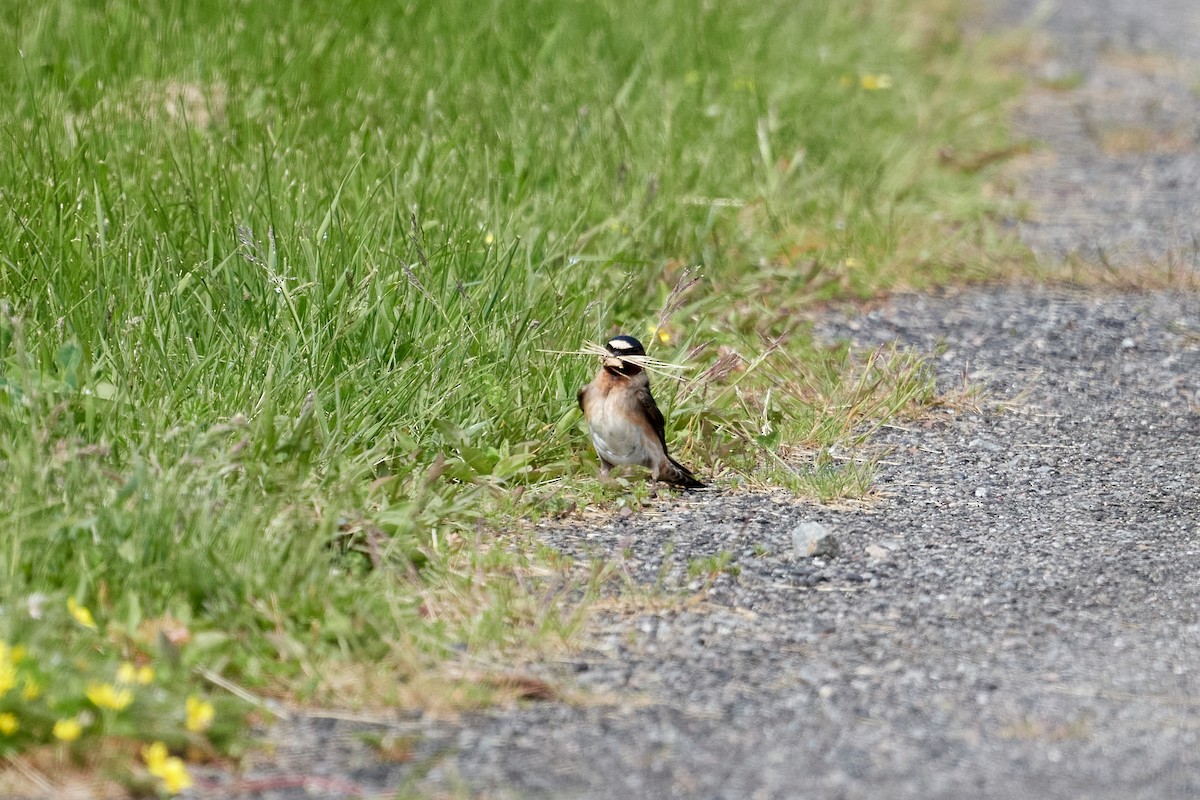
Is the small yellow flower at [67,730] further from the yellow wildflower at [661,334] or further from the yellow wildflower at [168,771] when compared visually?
the yellow wildflower at [661,334]

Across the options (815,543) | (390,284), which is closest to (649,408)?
(815,543)

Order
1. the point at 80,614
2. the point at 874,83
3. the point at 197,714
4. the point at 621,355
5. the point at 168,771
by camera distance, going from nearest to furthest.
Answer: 1. the point at 168,771
2. the point at 197,714
3. the point at 80,614
4. the point at 621,355
5. the point at 874,83

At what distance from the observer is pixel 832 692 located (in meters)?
3.36

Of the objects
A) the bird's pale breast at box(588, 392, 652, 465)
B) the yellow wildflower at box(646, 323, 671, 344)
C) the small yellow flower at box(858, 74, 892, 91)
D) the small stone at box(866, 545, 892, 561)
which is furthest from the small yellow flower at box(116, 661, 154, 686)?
the small yellow flower at box(858, 74, 892, 91)

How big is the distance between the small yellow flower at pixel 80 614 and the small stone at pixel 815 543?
73.3 inches

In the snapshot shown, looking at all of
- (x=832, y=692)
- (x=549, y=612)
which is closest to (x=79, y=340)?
(x=549, y=612)

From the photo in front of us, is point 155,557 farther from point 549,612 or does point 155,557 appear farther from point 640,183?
point 640,183

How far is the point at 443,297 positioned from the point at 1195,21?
34.0 ft

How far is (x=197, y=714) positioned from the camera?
2920mm

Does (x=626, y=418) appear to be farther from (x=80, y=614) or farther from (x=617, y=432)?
(x=80, y=614)

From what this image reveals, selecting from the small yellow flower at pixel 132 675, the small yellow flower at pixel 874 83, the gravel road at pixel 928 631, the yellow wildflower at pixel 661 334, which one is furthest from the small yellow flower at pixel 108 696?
the small yellow flower at pixel 874 83

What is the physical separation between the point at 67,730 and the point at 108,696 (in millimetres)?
95

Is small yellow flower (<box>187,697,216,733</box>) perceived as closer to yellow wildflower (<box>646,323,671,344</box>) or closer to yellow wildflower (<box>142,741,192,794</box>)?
yellow wildflower (<box>142,741,192,794</box>)

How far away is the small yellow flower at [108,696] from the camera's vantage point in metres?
2.87
